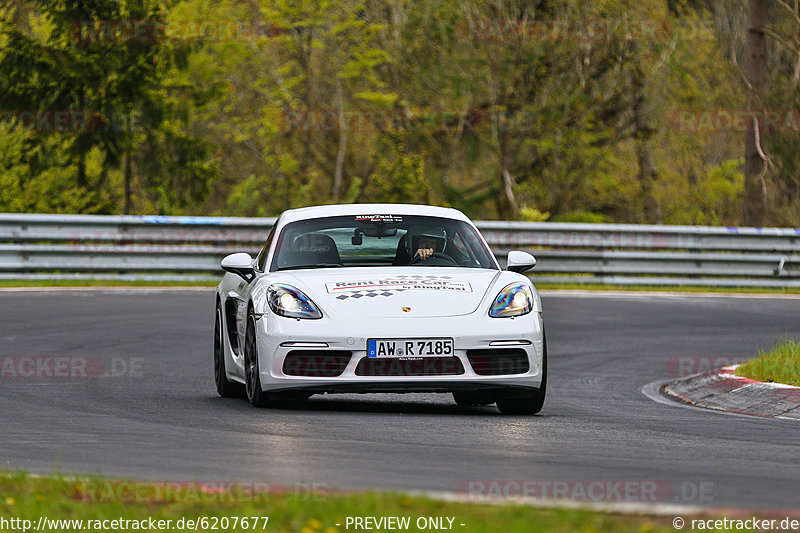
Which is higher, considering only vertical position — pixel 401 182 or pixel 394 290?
pixel 394 290

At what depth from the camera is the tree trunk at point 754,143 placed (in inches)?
1185

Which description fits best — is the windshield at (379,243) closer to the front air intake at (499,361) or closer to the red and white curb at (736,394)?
the front air intake at (499,361)

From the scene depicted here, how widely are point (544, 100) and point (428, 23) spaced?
164 inches

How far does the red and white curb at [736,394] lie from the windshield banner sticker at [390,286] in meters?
2.54

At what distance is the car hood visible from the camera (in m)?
9.61

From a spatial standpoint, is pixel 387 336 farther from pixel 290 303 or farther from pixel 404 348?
pixel 290 303

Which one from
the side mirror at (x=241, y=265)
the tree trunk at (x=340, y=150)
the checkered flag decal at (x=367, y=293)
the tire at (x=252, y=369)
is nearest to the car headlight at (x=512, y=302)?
the checkered flag decal at (x=367, y=293)

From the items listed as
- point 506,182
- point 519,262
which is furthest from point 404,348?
point 506,182

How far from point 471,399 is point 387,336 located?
1442 mm

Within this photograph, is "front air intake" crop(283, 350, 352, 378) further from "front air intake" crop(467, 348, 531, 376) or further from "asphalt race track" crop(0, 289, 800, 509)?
"front air intake" crop(467, 348, 531, 376)

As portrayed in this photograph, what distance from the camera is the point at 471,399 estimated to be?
35.1 feet

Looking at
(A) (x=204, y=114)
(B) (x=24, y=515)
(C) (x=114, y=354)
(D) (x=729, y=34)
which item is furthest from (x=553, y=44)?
(B) (x=24, y=515)

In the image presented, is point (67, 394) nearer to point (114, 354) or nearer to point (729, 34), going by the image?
point (114, 354)

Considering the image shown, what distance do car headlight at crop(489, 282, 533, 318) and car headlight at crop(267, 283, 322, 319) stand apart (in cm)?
117
